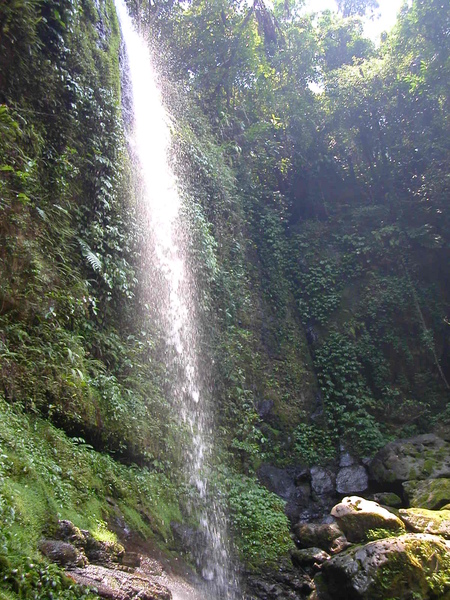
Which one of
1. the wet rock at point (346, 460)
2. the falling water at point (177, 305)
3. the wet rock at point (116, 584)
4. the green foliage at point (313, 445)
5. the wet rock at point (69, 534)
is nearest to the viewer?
the wet rock at point (116, 584)

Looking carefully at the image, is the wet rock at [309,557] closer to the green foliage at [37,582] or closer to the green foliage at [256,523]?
the green foliage at [256,523]

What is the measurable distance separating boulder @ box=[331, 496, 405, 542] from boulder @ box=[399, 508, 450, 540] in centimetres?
27

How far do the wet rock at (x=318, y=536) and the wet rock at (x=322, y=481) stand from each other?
2046 mm

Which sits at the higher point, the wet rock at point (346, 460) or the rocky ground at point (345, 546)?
the wet rock at point (346, 460)

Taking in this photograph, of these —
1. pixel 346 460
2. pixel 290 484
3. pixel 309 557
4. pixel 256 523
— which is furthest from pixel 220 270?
pixel 309 557

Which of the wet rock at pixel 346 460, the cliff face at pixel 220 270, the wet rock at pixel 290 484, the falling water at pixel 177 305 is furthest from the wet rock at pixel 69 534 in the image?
the wet rock at pixel 346 460

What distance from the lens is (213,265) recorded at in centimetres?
1023

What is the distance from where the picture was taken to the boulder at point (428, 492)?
733cm

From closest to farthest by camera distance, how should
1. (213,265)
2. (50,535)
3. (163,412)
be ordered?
(50,535)
(163,412)
(213,265)

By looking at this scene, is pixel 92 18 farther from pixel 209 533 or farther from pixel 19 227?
pixel 209 533

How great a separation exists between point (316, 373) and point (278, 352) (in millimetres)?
1202

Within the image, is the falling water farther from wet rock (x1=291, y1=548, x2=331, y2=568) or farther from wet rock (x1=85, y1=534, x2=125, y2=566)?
wet rock (x1=85, y1=534, x2=125, y2=566)

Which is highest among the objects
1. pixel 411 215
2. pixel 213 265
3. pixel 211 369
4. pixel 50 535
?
pixel 411 215

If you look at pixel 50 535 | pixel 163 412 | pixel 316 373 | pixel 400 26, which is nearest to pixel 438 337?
pixel 316 373
